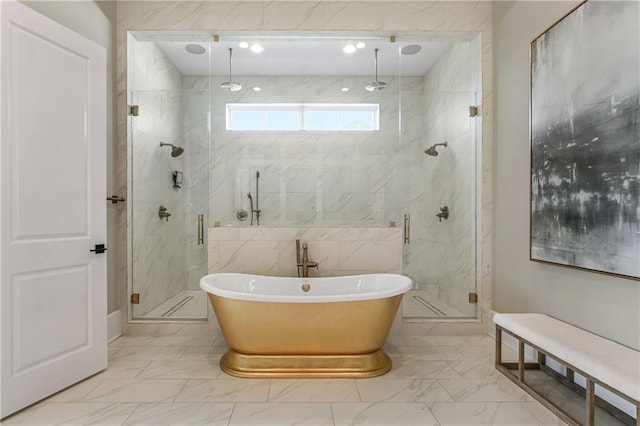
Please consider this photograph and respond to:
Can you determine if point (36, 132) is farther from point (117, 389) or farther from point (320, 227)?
point (320, 227)

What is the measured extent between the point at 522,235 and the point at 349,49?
86.7 inches

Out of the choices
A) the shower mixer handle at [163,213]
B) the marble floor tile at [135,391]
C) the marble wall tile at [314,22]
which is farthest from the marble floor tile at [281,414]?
the shower mixer handle at [163,213]

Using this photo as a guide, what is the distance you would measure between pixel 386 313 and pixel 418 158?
5.09 ft

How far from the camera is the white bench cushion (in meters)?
1.46

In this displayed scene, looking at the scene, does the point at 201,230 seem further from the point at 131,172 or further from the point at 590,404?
the point at 590,404

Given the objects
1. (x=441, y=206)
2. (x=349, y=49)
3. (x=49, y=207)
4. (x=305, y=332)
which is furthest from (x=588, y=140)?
(x=49, y=207)

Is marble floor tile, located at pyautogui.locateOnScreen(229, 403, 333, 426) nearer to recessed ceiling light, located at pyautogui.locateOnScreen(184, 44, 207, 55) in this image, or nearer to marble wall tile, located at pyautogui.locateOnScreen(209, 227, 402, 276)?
marble wall tile, located at pyautogui.locateOnScreen(209, 227, 402, 276)

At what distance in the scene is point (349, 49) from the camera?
3.26 m

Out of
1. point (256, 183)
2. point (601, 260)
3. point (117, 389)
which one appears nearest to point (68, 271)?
point (117, 389)

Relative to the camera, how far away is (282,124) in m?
3.20

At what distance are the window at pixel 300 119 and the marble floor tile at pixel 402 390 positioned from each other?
2.08 metres

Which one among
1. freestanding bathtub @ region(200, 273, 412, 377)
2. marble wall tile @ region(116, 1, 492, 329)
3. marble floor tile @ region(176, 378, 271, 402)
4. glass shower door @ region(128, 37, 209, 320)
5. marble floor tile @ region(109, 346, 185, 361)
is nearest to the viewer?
marble floor tile @ region(176, 378, 271, 402)

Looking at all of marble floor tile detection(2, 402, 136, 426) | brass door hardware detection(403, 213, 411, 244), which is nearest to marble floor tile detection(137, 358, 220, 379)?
marble floor tile detection(2, 402, 136, 426)

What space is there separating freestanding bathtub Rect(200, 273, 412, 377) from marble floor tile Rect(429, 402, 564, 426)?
53 centimetres
